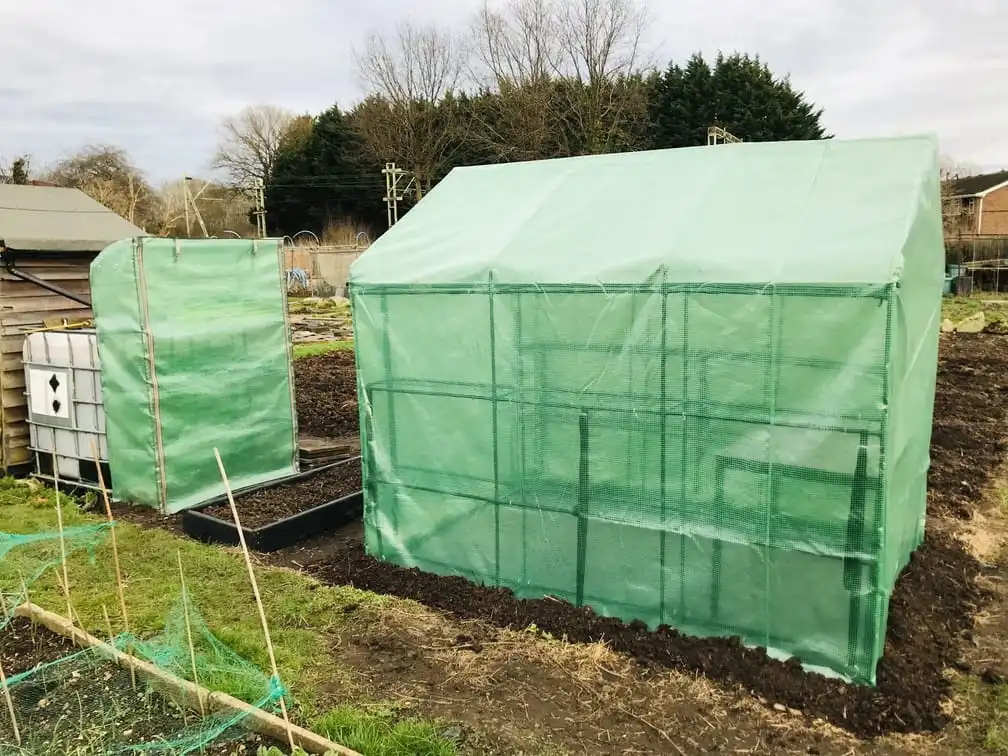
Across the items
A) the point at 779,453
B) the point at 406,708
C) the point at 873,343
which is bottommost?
the point at 406,708

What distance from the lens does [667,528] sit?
14.2 feet

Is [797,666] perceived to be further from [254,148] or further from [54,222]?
[254,148]

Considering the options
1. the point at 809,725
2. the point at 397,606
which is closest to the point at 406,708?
the point at 397,606

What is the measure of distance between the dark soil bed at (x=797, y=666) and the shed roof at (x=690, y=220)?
2.07 meters

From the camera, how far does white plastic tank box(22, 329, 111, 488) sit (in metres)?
7.47

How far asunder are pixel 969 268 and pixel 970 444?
2370cm

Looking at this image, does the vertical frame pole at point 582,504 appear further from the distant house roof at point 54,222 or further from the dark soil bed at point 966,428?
the distant house roof at point 54,222

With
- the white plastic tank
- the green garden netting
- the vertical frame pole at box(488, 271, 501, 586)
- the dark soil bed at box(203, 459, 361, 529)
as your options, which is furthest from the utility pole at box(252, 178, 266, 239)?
the green garden netting

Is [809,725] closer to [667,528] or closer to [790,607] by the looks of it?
[790,607]

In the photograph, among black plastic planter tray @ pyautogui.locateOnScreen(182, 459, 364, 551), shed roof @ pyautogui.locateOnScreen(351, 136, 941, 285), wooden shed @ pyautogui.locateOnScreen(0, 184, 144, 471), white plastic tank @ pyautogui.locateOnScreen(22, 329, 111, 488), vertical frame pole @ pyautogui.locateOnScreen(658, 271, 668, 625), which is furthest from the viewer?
wooden shed @ pyautogui.locateOnScreen(0, 184, 144, 471)

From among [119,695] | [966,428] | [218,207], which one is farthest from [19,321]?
[218,207]

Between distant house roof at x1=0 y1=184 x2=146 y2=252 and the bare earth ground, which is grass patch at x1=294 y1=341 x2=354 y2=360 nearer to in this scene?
distant house roof at x1=0 y1=184 x2=146 y2=252

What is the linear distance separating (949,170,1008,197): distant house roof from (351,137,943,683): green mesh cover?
42152 millimetres

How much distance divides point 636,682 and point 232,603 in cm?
284
